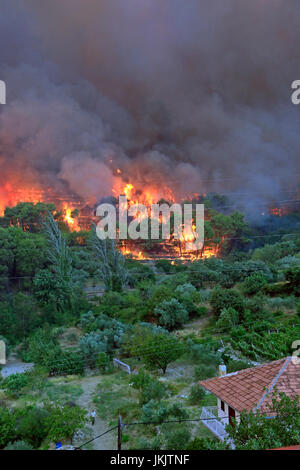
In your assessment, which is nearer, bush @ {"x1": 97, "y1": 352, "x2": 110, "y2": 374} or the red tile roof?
the red tile roof

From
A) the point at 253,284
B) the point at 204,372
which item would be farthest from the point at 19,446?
the point at 253,284

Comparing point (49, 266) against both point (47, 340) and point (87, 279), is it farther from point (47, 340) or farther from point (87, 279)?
point (47, 340)

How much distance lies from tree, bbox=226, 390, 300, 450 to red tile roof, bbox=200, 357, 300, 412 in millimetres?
1859

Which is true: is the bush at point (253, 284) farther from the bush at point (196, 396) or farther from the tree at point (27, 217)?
the tree at point (27, 217)

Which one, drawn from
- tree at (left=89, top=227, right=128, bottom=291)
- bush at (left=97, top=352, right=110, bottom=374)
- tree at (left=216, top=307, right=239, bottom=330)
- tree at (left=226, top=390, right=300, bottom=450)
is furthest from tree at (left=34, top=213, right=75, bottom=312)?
tree at (left=226, top=390, right=300, bottom=450)

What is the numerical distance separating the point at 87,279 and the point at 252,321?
15066mm

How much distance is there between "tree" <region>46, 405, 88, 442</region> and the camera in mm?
9922

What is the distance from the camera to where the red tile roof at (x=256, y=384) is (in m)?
9.61

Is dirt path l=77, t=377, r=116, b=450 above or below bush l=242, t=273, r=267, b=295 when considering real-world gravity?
below

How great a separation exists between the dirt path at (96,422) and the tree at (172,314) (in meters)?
5.53

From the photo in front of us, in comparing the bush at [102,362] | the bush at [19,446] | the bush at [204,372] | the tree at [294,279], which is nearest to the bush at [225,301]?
the tree at [294,279]

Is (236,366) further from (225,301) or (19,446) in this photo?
(19,446)

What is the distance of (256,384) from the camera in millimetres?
10453

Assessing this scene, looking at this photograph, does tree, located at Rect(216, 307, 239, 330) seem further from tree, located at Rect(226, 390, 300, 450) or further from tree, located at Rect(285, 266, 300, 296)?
tree, located at Rect(226, 390, 300, 450)
